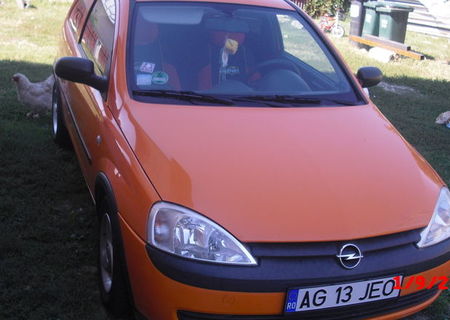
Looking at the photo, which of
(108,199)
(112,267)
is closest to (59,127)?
(108,199)

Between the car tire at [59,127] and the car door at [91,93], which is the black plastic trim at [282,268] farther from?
the car tire at [59,127]

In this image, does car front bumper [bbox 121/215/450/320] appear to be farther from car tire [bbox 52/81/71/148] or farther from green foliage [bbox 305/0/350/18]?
green foliage [bbox 305/0/350/18]

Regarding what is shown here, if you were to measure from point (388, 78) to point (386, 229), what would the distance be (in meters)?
6.91

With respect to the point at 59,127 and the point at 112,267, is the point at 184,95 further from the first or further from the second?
Answer: the point at 59,127

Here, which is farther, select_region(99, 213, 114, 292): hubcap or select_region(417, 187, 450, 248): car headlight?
select_region(99, 213, 114, 292): hubcap

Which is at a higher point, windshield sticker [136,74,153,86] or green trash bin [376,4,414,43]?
windshield sticker [136,74,153,86]

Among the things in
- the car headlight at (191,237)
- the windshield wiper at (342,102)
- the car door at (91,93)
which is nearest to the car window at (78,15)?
the car door at (91,93)

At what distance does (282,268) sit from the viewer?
2293mm

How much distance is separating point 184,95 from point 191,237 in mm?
1099

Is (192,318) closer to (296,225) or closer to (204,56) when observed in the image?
(296,225)

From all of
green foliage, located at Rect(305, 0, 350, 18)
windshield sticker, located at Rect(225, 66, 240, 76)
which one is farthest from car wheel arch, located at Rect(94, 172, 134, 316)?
green foliage, located at Rect(305, 0, 350, 18)

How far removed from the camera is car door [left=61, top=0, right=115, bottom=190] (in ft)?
10.9

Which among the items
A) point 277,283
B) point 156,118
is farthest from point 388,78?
point 277,283

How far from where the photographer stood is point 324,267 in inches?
91.9
